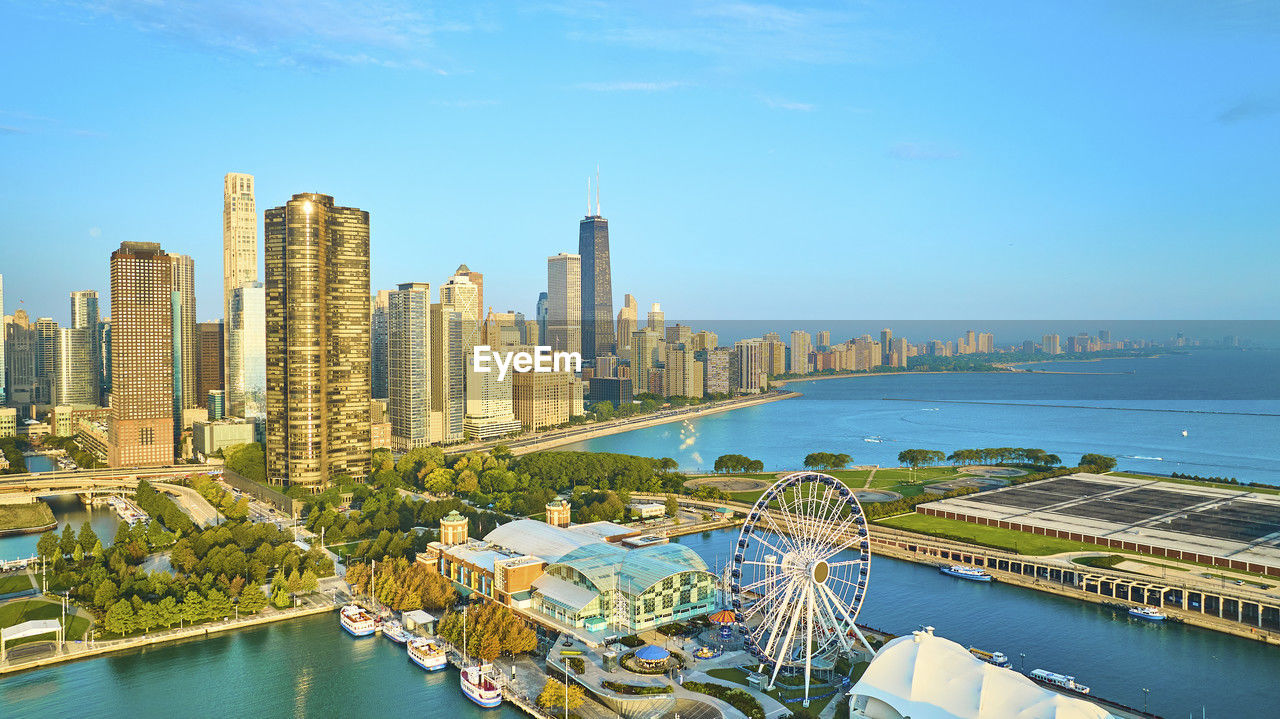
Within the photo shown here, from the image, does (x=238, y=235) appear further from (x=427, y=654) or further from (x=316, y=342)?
(x=427, y=654)

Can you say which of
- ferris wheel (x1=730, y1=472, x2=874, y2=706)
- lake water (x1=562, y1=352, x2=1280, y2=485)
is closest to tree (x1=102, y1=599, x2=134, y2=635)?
ferris wheel (x1=730, y1=472, x2=874, y2=706)

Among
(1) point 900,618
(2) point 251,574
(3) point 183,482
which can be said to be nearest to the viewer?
(1) point 900,618

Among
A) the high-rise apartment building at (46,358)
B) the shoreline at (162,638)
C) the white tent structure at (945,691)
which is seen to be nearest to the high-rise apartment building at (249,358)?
the high-rise apartment building at (46,358)

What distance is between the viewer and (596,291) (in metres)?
124

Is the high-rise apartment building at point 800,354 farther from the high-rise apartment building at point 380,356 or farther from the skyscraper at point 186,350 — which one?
the skyscraper at point 186,350

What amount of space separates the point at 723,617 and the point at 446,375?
134 ft

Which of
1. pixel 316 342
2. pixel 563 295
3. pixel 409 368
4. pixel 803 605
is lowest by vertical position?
pixel 803 605

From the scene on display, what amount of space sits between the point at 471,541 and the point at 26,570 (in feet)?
47.0

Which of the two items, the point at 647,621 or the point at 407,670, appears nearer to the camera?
the point at 407,670

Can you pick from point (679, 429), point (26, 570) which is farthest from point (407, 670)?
point (679, 429)

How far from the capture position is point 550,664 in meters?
19.4

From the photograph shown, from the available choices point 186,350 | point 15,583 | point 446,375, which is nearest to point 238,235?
point 186,350

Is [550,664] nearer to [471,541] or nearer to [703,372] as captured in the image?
[471,541]

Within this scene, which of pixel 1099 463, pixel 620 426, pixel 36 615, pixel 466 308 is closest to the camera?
pixel 36 615
